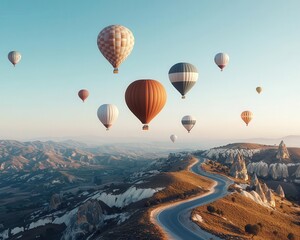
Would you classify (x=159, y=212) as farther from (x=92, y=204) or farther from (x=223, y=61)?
(x=223, y=61)

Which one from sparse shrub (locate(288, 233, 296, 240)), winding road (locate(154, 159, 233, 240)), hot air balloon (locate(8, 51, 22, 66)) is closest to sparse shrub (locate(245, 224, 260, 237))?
sparse shrub (locate(288, 233, 296, 240))

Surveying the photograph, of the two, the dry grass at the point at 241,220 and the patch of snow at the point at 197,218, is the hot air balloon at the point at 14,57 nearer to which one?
the dry grass at the point at 241,220

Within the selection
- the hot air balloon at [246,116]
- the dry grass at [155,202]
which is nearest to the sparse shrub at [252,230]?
the dry grass at [155,202]

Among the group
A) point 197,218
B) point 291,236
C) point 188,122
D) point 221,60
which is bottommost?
point 291,236

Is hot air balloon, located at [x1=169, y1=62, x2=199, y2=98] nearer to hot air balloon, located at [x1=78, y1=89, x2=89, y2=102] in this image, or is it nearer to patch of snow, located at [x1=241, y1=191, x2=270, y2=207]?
patch of snow, located at [x1=241, y1=191, x2=270, y2=207]

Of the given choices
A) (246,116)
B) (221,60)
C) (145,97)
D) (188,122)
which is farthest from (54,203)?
(145,97)

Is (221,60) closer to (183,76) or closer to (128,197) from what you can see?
(183,76)
